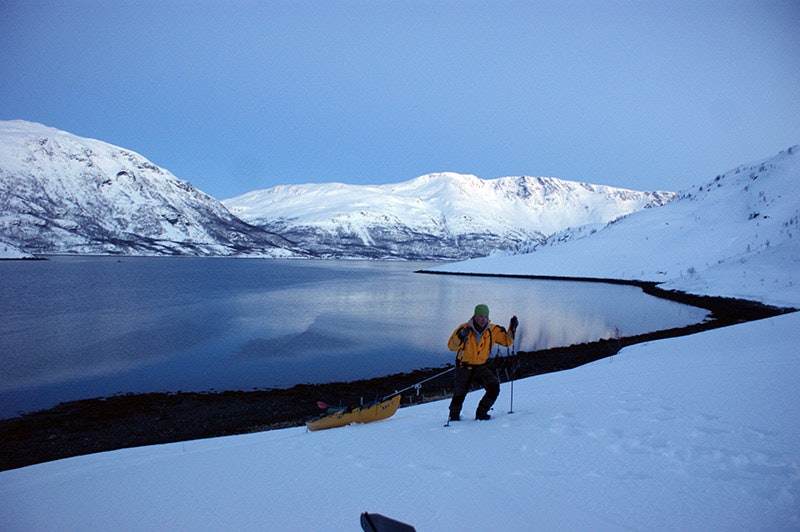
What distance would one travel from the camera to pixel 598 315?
4097cm

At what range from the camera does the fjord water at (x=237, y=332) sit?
20016mm

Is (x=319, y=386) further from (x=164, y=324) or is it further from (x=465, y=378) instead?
(x=164, y=324)

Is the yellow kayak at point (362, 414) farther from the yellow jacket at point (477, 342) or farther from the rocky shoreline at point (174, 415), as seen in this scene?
the yellow jacket at point (477, 342)

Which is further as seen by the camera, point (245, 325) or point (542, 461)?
point (245, 325)

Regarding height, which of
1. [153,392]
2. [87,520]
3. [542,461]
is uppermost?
[542,461]

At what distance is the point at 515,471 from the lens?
4668 millimetres

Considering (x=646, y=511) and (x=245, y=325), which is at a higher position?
(x=646, y=511)

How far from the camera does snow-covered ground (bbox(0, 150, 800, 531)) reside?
3.70 metres

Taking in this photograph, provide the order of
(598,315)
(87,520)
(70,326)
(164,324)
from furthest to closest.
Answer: (598,315)
(164,324)
(70,326)
(87,520)

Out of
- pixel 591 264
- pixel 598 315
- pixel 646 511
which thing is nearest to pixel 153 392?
pixel 646 511

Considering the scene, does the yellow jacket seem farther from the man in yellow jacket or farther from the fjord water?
the fjord water

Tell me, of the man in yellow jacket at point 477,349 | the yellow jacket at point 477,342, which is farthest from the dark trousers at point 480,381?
the yellow jacket at point 477,342

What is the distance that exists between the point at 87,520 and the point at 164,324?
1279 inches

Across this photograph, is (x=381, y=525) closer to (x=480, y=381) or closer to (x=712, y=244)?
(x=480, y=381)
